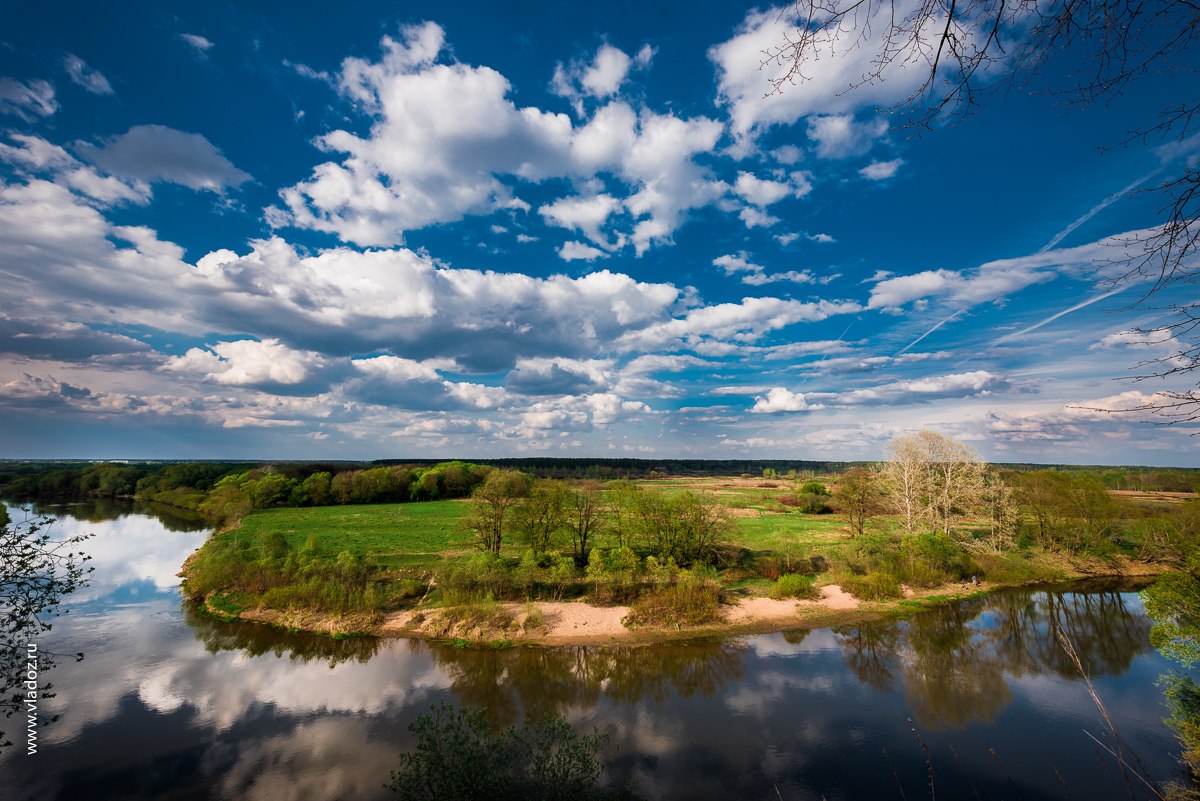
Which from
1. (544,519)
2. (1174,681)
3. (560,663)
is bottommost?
(560,663)

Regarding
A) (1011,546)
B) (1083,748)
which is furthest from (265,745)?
(1011,546)

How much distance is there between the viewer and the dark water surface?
48.4ft

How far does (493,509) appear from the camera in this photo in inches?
1458

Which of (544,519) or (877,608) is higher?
(544,519)

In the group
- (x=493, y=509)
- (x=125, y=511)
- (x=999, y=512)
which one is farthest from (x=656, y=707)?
(x=125, y=511)

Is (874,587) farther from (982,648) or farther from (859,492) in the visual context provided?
(859,492)

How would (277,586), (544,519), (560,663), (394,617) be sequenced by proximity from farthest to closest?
(544,519) < (277,586) < (394,617) < (560,663)

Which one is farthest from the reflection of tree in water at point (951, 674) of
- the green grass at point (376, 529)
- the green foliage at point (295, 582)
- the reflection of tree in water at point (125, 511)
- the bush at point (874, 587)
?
the reflection of tree in water at point (125, 511)

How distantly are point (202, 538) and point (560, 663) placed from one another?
55.9 m

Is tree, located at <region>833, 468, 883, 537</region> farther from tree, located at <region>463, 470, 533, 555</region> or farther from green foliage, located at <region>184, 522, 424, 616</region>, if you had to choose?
green foliage, located at <region>184, 522, 424, 616</region>

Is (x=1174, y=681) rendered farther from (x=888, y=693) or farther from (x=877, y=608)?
(x=877, y=608)

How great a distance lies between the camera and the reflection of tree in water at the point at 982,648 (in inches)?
788

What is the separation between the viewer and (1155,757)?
51.9 ft

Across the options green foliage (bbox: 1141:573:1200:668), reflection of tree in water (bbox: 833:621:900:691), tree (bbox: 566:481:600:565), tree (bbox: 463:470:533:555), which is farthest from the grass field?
green foliage (bbox: 1141:573:1200:668)
